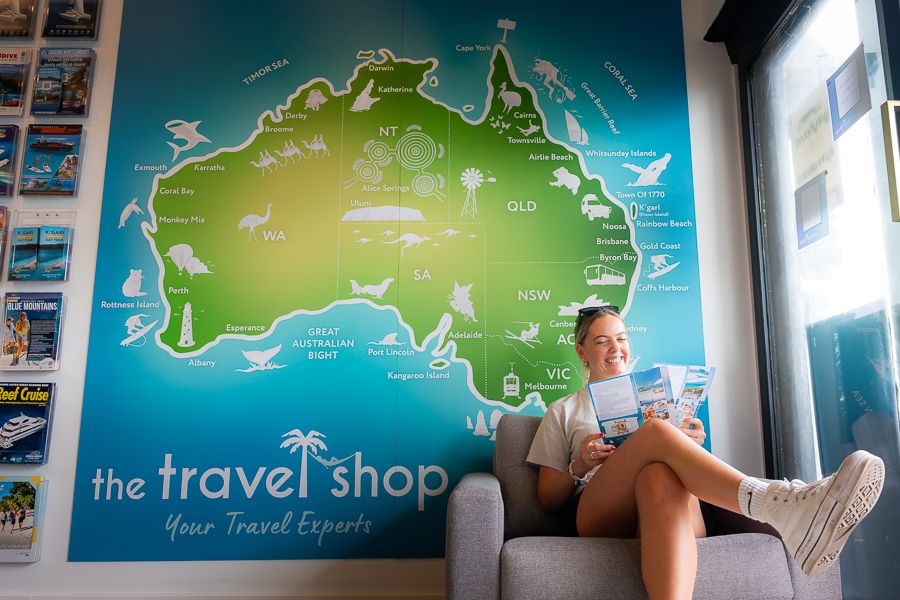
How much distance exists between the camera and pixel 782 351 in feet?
8.93

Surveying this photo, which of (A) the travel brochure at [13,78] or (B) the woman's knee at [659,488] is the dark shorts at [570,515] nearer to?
(B) the woman's knee at [659,488]

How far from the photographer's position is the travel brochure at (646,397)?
2086mm

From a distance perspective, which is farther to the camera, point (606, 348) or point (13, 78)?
point (13, 78)

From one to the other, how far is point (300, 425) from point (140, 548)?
30.5 inches

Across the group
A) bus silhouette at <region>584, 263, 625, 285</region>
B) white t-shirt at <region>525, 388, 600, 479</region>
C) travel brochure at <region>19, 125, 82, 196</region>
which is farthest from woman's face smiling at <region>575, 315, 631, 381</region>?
travel brochure at <region>19, 125, 82, 196</region>

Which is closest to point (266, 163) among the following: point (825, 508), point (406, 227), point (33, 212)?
point (406, 227)

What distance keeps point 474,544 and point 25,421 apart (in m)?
2.02

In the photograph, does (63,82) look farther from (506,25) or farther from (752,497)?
(752,497)

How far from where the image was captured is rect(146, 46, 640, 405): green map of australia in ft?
9.39

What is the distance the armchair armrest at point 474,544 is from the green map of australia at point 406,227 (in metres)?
0.93

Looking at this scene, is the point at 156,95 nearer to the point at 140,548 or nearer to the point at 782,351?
the point at 140,548

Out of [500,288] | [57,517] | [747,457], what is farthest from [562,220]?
[57,517]

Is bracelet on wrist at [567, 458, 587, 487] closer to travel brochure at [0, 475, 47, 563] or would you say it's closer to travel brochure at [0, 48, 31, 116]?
travel brochure at [0, 475, 47, 563]

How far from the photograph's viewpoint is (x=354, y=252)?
2.93m
